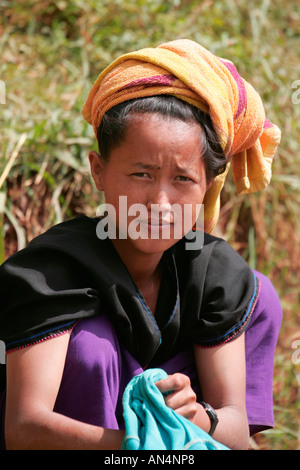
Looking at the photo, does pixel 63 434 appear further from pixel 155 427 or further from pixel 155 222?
pixel 155 222

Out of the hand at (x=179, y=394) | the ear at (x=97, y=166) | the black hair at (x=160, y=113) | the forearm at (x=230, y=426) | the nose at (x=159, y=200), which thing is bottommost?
the forearm at (x=230, y=426)

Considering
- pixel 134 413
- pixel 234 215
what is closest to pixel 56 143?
pixel 234 215

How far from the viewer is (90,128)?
3.45 m

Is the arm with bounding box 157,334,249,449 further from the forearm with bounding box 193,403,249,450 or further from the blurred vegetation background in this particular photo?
the blurred vegetation background

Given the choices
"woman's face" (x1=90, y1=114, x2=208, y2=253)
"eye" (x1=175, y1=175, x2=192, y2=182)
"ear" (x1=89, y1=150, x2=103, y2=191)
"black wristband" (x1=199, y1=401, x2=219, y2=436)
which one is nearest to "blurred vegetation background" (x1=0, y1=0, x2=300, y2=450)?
"ear" (x1=89, y1=150, x2=103, y2=191)

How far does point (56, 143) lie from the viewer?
3.35m

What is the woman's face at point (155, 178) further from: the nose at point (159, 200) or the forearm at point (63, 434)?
the forearm at point (63, 434)

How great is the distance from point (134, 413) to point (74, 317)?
0.33 m

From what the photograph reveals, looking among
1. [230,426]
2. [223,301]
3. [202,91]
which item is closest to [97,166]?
[202,91]

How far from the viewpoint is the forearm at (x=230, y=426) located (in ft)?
6.22

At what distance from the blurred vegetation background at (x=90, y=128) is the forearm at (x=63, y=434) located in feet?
3.50

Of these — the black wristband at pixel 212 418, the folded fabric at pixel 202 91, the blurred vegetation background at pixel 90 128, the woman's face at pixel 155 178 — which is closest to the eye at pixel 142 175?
the woman's face at pixel 155 178
